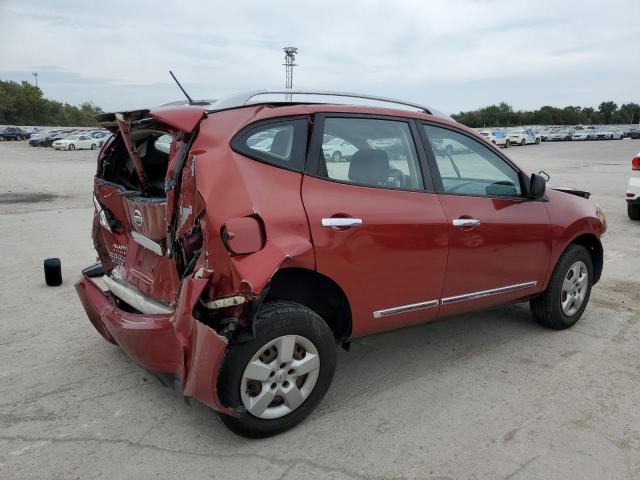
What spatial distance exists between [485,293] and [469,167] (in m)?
0.95

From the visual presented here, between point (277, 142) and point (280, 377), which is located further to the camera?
point (277, 142)

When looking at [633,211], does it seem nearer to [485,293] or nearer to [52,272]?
[485,293]

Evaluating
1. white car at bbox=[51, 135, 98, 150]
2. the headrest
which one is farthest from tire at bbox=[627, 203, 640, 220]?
white car at bbox=[51, 135, 98, 150]

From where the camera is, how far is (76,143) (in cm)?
4416

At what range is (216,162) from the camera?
2867mm

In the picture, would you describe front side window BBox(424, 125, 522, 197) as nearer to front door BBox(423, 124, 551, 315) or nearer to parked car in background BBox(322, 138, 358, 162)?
front door BBox(423, 124, 551, 315)

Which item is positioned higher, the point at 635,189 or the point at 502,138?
the point at 502,138

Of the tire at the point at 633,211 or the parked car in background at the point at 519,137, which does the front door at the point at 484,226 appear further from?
the parked car in background at the point at 519,137

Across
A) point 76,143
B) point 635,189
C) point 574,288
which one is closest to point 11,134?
point 76,143

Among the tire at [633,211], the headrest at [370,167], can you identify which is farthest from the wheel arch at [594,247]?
the tire at [633,211]

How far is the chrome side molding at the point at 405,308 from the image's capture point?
136 inches

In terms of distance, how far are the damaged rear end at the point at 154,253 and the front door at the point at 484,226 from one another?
1.71 m

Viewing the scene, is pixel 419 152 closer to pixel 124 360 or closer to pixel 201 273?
pixel 201 273

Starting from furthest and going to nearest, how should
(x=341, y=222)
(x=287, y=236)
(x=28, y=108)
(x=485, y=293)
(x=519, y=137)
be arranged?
(x=28, y=108) < (x=519, y=137) < (x=485, y=293) < (x=341, y=222) < (x=287, y=236)
